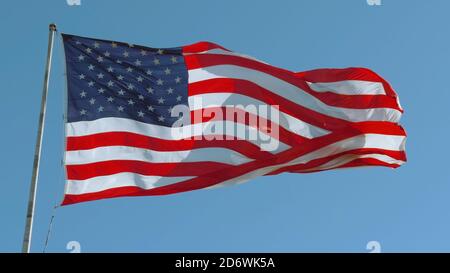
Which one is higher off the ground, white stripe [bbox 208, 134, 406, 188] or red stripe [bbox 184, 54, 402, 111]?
red stripe [bbox 184, 54, 402, 111]

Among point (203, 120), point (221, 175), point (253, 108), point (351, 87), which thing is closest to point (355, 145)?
point (351, 87)

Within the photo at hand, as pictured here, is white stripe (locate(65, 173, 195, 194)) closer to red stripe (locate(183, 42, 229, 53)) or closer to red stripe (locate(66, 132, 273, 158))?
red stripe (locate(66, 132, 273, 158))

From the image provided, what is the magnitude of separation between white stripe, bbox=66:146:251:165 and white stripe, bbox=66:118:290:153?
1.39 feet

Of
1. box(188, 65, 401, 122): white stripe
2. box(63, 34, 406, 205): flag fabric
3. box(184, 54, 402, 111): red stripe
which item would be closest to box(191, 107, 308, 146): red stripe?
box(63, 34, 406, 205): flag fabric

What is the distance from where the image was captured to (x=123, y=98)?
19609mm

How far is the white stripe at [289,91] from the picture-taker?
67.6ft

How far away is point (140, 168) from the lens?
1886 cm

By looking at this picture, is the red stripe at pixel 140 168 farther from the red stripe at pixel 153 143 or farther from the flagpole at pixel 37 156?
the flagpole at pixel 37 156

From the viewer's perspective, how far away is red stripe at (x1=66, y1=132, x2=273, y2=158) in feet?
61.4

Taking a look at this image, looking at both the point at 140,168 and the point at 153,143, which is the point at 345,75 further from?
the point at 140,168

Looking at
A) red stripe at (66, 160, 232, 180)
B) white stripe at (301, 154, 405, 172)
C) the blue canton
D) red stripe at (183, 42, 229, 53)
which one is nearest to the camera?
red stripe at (66, 160, 232, 180)

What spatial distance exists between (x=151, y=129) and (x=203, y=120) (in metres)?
1.29

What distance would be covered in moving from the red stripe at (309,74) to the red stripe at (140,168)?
2.73 metres
